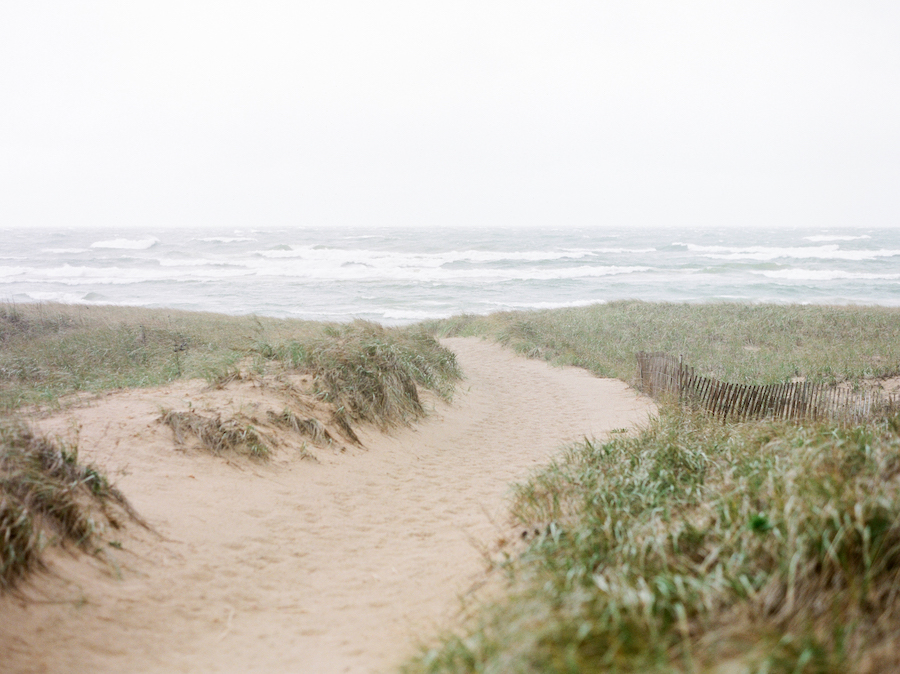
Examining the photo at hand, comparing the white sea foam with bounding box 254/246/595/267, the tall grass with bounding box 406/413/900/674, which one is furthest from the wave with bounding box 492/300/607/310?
the tall grass with bounding box 406/413/900/674

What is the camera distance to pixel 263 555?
4.93 meters

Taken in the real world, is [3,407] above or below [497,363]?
above

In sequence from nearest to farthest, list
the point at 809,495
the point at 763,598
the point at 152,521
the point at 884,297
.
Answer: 1. the point at 763,598
2. the point at 809,495
3. the point at 152,521
4. the point at 884,297

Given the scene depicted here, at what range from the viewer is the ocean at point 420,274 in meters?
36.7

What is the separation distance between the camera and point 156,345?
13.6 m

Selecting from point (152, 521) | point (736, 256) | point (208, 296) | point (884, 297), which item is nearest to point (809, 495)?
point (152, 521)

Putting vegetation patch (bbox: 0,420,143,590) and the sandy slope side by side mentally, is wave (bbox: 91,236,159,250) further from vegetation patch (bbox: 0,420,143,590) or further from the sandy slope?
vegetation patch (bbox: 0,420,143,590)

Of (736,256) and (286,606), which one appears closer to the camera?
(286,606)

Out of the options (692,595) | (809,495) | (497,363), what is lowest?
(497,363)

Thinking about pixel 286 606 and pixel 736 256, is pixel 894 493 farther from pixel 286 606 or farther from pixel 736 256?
pixel 736 256

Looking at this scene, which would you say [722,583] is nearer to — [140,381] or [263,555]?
[263,555]

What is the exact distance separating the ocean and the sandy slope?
23091 millimetres

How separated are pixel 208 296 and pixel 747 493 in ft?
128

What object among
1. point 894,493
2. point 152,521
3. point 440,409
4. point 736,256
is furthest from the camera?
point 736,256
